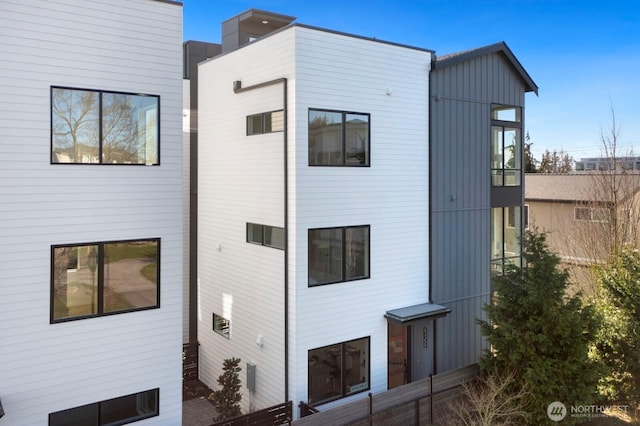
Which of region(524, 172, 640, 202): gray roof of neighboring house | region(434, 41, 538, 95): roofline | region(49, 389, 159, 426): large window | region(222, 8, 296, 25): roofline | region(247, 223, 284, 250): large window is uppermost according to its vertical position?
region(222, 8, 296, 25): roofline

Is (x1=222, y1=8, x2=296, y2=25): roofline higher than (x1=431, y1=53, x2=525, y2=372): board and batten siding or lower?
higher

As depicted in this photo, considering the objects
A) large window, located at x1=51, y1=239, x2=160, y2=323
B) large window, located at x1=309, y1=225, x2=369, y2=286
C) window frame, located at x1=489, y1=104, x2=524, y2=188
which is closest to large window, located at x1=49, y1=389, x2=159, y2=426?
large window, located at x1=51, y1=239, x2=160, y2=323

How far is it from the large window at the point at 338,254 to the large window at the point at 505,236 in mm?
4786

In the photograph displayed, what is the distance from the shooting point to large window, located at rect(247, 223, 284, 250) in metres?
11.2

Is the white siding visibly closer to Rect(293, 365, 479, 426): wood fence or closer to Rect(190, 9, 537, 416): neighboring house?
Rect(190, 9, 537, 416): neighboring house

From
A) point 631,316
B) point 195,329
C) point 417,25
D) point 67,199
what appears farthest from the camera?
point 417,25

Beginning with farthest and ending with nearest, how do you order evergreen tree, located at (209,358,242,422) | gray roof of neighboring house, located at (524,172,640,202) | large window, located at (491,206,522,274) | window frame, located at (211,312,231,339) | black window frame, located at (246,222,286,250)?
gray roof of neighboring house, located at (524,172,640,202) → large window, located at (491,206,522,274) → window frame, located at (211,312,231,339) → black window frame, located at (246,222,286,250) → evergreen tree, located at (209,358,242,422)

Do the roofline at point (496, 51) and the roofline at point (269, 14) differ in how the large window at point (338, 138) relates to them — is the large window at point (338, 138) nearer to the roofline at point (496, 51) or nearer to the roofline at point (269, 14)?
the roofline at point (496, 51)

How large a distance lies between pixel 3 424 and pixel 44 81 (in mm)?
5294

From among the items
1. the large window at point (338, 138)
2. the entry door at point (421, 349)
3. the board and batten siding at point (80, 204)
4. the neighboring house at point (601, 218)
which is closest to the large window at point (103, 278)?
the board and batten siding at point (80, 204)

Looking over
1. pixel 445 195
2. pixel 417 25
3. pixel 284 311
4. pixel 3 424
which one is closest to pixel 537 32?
pixel 417 25

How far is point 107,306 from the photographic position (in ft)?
27.5

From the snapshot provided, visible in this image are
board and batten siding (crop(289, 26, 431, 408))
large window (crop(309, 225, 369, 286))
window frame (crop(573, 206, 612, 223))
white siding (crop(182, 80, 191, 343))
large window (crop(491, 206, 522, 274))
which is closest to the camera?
board and batten siding (crop(289, 26, 431, 408))

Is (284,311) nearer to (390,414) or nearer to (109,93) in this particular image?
(390,414)
